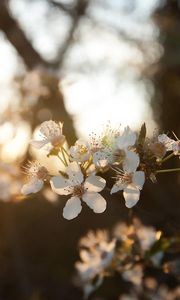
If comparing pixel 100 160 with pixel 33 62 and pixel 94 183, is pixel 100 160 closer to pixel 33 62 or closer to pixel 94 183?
pixel 94 183

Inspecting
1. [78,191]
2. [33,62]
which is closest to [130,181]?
[78,191]

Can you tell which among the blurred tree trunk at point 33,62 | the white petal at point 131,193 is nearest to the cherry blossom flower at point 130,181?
the white petal at point 131,193

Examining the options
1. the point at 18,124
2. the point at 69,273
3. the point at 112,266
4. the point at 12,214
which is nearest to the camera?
the point at 112,266

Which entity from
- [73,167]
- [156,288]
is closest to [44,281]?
[156,288]

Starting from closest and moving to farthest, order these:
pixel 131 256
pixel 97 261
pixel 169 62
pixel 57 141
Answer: pixel 57 141 → pixel 131 256 → pixel 97 261 → pixel 169 62

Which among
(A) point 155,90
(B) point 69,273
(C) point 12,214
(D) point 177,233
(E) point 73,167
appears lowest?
(B) point 69,273

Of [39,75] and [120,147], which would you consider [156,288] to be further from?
[120,147]

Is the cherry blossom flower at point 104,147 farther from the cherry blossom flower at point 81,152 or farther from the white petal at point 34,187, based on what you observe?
the white petal at point 34,187
